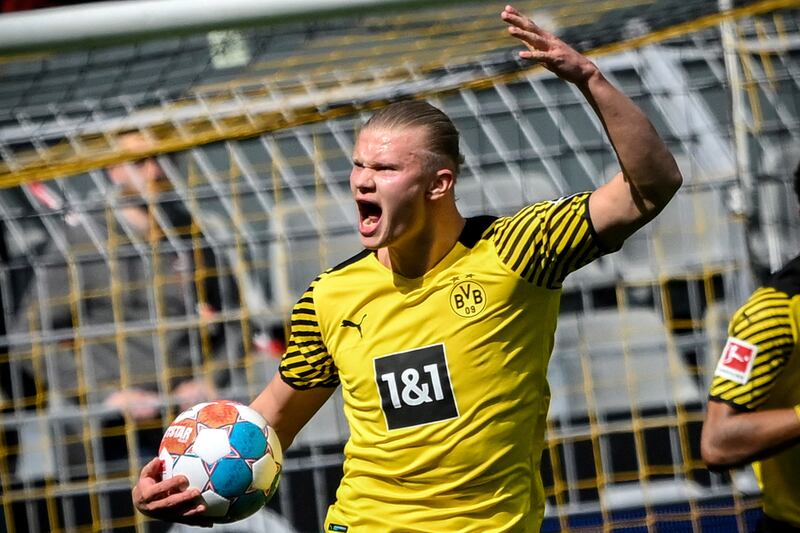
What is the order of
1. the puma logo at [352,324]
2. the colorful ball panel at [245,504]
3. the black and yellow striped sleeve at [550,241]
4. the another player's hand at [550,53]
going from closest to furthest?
the another player's hand at [550,53], the black and yellow striped sleeve at [550,241], the colorful ball panel at [245,504], the puma logo at [352,324]

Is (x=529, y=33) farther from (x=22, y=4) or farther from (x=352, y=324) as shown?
(x=22, y=4)

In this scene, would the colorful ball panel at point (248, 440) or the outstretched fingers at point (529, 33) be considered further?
the colorful ball panel at point (248, 440)

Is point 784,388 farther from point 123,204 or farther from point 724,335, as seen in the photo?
point 123,204

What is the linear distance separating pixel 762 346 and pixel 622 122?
95 cm

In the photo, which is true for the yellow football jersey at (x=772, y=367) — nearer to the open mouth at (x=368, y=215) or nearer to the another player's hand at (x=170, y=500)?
the open mouth at (x=368, y=215)

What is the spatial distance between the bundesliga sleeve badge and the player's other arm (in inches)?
3.5

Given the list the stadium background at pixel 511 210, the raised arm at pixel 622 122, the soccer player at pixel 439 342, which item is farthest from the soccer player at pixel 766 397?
the stadium background at pixel 511 210

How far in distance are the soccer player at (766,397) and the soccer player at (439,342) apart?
57 centimetres

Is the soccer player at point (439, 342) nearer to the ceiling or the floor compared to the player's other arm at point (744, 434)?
nearer to the ceiling

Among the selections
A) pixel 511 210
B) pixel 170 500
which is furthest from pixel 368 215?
pixel 511 210

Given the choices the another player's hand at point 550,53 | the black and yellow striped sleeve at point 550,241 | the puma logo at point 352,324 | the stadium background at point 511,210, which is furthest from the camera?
the stadium background at point 511,210

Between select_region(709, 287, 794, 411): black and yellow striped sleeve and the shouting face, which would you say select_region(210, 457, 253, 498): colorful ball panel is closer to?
the shouting face

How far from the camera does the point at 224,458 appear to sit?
286cm

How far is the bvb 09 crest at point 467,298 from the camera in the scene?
2883 mm
